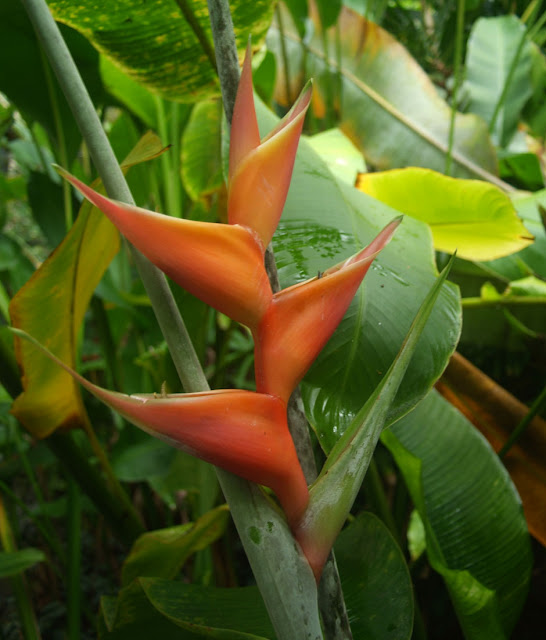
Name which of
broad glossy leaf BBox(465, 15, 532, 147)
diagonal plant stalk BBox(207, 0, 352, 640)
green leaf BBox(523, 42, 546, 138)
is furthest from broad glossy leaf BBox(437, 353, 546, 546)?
green leaf BBox(523, 42, 546, 138)

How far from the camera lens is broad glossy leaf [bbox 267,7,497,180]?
0.86 meters

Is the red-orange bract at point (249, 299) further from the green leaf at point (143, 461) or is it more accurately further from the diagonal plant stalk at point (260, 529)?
the green leaf at point (143, 461)

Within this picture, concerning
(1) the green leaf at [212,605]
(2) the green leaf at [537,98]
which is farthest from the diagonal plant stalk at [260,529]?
(2) the green leaf at [537,98]

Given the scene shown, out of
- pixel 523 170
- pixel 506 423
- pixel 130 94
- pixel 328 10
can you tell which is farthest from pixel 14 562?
pixel 523 170

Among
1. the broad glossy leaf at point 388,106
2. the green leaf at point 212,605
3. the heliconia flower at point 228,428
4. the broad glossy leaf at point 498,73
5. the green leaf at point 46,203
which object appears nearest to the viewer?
the heliconia flower at point 228,428

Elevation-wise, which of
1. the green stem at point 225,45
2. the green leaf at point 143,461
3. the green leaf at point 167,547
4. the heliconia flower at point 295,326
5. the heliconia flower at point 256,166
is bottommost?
the green leaf at point 143,461

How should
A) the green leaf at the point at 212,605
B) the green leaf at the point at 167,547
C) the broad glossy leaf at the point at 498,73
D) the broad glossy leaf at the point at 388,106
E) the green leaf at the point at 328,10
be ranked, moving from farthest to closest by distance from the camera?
Answer: the broad glossy leaf at the point at 498,73, the broad glossy leaf at the point at 388,106, the green leaf at the point at 328,10, the green leaf at the point at 167,547, the green leaf at the point at 212,605

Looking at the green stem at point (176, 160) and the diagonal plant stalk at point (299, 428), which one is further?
the green stem at point (176, 160)

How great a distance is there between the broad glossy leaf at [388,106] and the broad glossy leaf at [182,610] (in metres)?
0.71

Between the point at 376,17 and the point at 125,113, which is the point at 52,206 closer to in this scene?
the point at 125,113

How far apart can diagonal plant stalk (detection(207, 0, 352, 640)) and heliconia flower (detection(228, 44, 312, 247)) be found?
3cm

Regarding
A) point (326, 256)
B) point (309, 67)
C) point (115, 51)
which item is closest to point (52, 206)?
point (115, 51)

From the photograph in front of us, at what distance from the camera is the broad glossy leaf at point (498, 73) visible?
107cm

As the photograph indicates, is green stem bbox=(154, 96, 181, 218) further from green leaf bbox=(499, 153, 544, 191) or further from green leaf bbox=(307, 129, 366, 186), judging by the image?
green leaf bbox=(499, 153, 544, 191)
